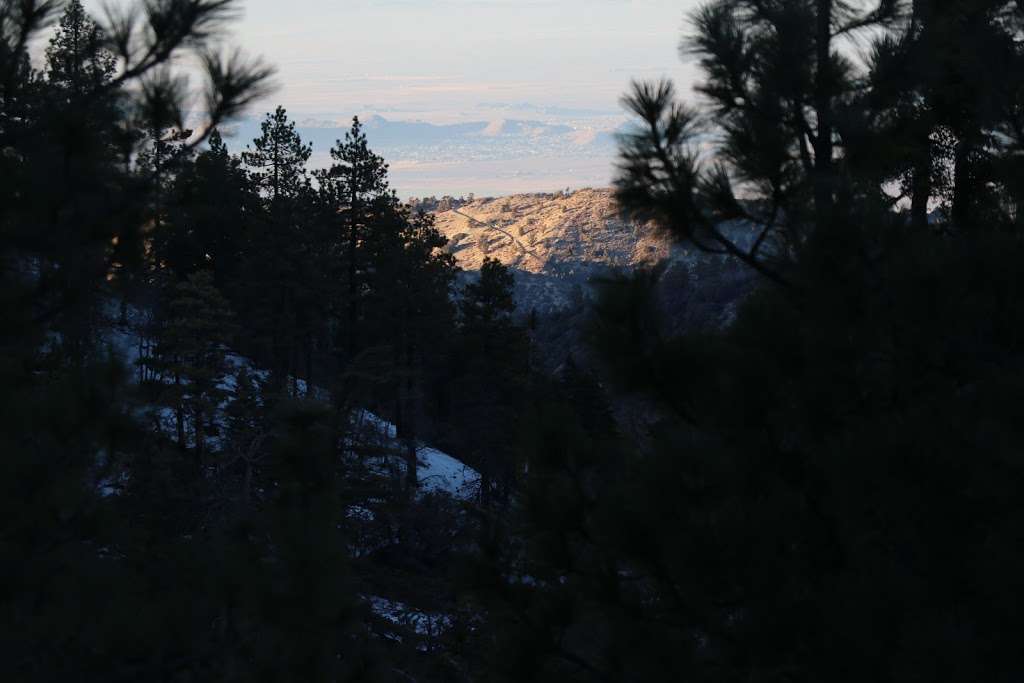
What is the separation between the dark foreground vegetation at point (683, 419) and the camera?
193 inches

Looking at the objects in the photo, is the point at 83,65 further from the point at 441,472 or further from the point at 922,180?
the point at 441,472

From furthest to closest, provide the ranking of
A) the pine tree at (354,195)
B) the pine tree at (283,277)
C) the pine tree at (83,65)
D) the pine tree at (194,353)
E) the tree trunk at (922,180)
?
the pine tree at (354,195)
the pine tree at (283,277)
the pine tree at (194,353)
the tree trunk at (922,180)
the pine tree at (83,65)

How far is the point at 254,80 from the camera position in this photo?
575 cm

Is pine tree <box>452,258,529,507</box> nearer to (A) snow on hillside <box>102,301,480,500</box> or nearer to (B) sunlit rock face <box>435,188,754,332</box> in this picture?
(A) snow on hillside <box>102,301,480,500</box>

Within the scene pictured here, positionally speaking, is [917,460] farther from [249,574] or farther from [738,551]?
[249,574]

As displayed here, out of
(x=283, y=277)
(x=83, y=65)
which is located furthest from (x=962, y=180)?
(x=283, y=277)

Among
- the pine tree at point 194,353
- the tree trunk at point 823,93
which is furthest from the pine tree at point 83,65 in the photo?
the pine tree at point 194,353

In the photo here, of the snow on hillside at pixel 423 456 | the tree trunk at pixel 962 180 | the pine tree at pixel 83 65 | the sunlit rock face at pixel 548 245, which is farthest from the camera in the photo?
the sunlit rock face at pixel 548 245

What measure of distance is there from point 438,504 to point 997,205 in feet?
49.0

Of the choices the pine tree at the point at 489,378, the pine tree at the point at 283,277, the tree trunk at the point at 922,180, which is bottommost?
the pine tree at the point at 489,378

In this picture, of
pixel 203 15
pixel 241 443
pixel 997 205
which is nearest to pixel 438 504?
pixel 241 443

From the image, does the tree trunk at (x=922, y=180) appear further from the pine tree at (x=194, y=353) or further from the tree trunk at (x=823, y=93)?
the pine tree at (x=194, y=353)

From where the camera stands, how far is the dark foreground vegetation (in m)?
4.91

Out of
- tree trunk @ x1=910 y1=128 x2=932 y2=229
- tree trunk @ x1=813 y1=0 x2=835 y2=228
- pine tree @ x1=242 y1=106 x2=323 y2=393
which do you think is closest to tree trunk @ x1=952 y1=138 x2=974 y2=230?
tree trunk @ x1=910 y1=128 x2=932 y2=229
